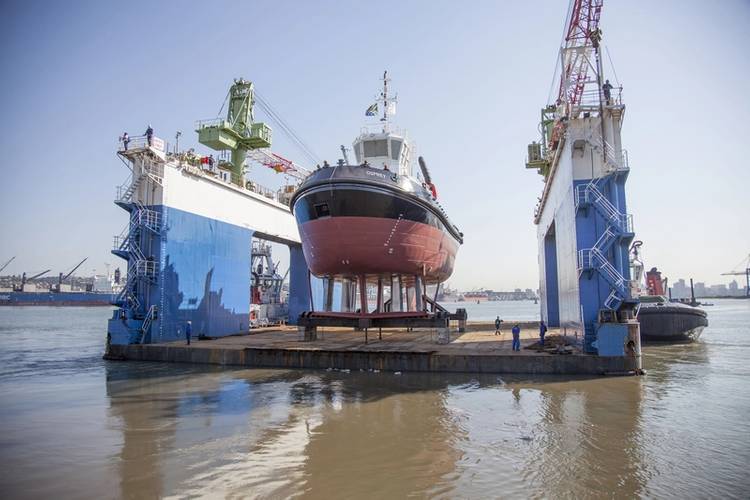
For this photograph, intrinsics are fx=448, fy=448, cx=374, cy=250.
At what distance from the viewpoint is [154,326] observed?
64.5ft

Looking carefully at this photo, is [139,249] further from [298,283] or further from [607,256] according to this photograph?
[607,256]

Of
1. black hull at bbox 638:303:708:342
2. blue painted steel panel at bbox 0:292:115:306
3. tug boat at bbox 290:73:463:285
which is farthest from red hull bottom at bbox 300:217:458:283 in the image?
blue painted steel panel at bbox 0:292:115:306

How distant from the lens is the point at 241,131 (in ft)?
96.7

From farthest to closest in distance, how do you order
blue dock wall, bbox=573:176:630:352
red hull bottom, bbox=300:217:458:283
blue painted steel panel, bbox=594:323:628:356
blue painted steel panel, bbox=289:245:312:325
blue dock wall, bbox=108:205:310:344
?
blue painted steel panel, bbox=289:245:312:325
blue dock wall, bbox=108:205:310:344
red hull bottom, bbox=300:217:458:283
blue dock wall, bbox=573:176:630:352
blue painted steel panel, bbox=594:323:628:356

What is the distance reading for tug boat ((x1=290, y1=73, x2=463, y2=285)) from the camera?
1712 cm

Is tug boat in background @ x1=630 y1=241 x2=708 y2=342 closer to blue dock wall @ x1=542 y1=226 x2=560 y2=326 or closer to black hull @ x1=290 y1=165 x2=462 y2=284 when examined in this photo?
blue dock wall @ x1=542 y1=226 x2=560 y2=326

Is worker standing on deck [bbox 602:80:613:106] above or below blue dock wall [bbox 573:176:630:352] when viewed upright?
above

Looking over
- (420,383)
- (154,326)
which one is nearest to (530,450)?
(420,383)

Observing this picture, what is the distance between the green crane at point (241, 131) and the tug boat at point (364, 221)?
11.3 m

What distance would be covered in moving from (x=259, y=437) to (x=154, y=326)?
13490 millimetres

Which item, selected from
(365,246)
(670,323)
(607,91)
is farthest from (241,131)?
(670,323)

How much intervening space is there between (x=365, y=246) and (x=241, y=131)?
16.6m

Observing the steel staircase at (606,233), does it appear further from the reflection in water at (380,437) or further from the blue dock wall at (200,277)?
the blue dock wall at (200,277)

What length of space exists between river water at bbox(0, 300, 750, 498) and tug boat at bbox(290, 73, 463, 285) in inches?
198
